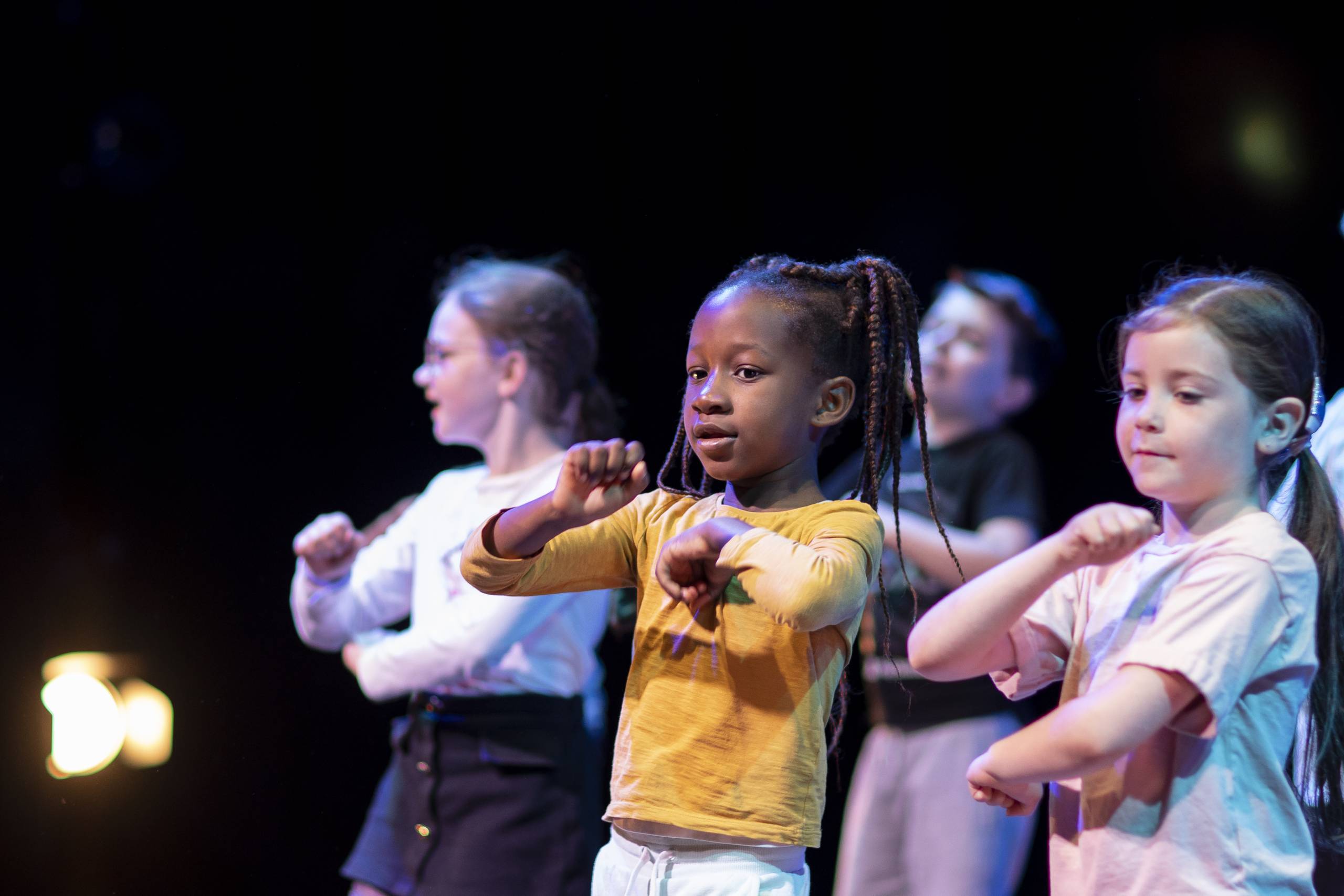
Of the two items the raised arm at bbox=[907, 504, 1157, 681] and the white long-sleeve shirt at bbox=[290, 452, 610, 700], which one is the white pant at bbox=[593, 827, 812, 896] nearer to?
the raised arm at bbox=[907, 504, 1157, 681]

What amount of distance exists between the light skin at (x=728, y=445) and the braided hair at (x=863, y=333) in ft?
0.10

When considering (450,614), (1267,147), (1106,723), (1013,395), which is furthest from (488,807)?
(1267,147)

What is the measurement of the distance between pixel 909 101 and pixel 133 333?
7.16 feet

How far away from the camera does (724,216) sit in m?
2.96

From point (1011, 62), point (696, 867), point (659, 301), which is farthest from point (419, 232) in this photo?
point (696, 867)

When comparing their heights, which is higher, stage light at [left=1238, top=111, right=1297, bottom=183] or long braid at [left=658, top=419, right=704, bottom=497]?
stage light at [left=1238, top=111, right=1297, bottom=183]

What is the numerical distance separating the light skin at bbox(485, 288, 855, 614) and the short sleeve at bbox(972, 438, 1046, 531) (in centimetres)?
126

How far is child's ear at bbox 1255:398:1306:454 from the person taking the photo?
57.4 inches

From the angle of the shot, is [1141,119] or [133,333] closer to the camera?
[1141,119]

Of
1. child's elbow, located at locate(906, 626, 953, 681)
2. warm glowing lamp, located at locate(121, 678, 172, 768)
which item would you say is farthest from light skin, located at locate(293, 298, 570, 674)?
child's elbow, located at locate(906, 626, 953, 681)

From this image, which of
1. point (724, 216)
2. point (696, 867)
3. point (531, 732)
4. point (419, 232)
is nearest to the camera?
point (696, 867)

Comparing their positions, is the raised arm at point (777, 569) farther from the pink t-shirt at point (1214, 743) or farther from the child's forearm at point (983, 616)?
the pink t-shirt at point (1214, 743)

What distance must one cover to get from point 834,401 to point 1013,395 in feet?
4.96

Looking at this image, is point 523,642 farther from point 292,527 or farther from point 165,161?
point 165,161
